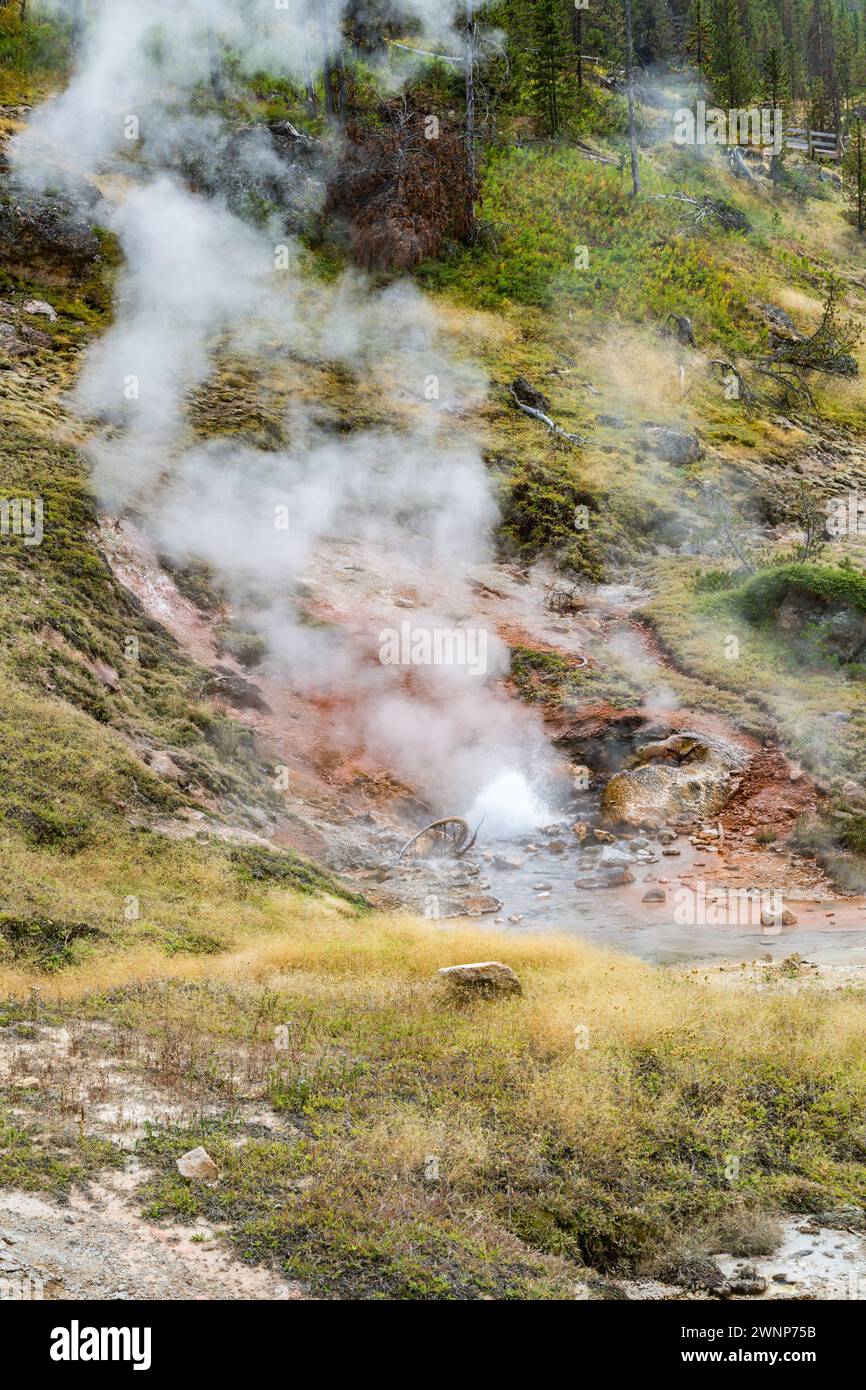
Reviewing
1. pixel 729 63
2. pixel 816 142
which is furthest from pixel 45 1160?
pixel 816 142

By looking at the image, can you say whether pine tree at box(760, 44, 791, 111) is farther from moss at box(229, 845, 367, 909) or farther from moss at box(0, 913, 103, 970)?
moss at box(0, 913, 103, 970)

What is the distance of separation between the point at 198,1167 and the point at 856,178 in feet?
217

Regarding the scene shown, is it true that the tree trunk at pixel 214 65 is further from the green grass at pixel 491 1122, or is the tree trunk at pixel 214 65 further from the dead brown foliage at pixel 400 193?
the green grass at pixel 491 1122

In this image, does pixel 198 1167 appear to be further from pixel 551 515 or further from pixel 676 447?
pixel 676 447

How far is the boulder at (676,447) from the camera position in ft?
110

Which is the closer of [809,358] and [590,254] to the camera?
[809,358]

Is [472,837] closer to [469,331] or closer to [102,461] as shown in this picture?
[102,461]

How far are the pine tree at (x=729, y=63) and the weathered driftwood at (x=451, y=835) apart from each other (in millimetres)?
55187

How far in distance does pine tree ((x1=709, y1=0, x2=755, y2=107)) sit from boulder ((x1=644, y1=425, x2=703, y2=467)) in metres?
35.1

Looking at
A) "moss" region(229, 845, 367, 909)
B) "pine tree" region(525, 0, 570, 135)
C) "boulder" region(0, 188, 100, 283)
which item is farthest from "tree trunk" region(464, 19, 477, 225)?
"moss" region(229, 845, 367, 909)

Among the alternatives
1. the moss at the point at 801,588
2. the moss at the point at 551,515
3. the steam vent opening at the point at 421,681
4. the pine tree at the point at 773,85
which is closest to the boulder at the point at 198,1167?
the steam vent opening at the point at 421,681

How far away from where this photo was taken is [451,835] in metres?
18.3

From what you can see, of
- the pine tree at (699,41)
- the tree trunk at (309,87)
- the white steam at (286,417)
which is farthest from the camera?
the pine tree at (699,41)

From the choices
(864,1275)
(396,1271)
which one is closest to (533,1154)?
(396,1271)
